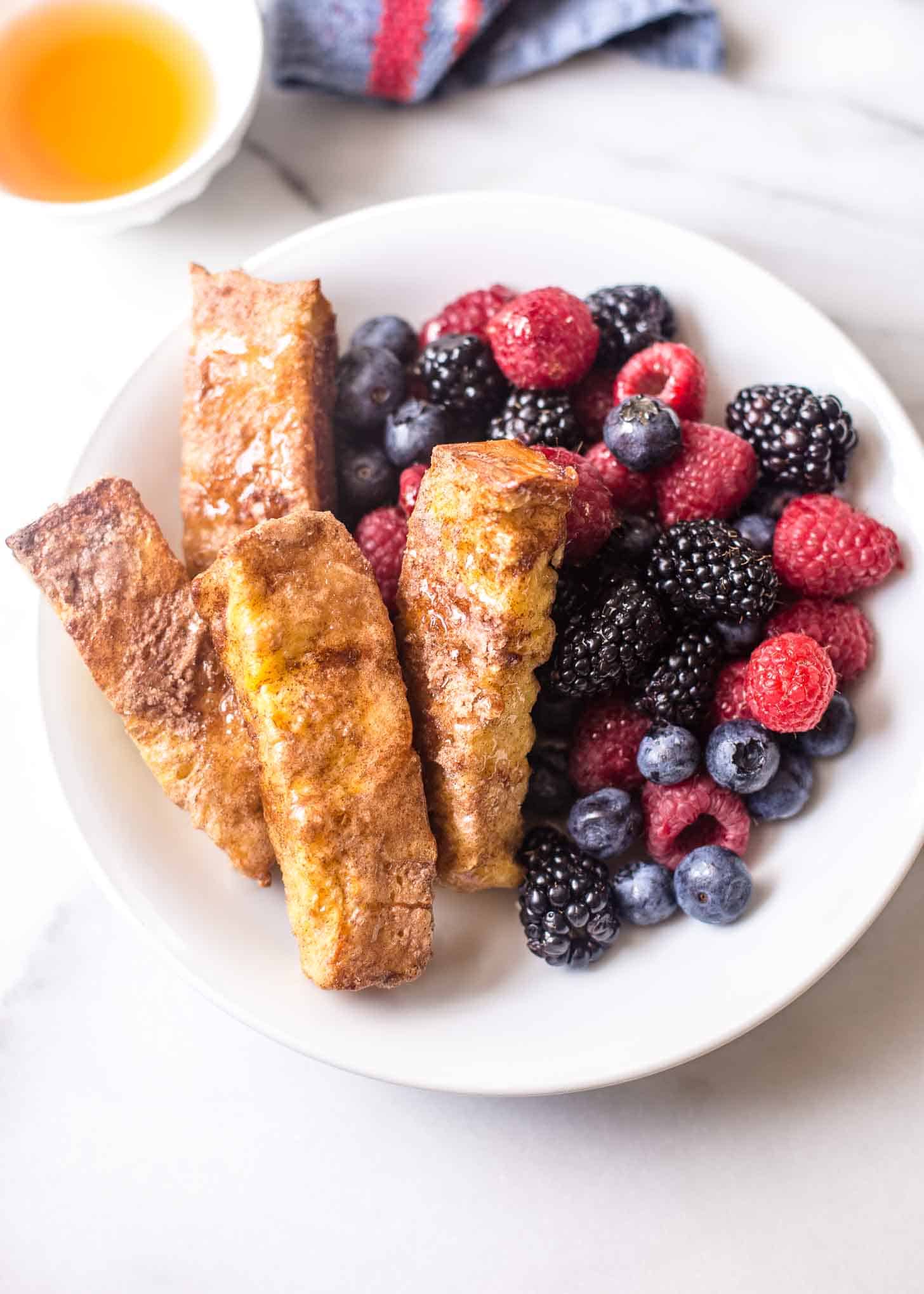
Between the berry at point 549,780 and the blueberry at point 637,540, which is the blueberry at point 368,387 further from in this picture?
the berry at point 549,780

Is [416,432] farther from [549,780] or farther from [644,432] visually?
[549,780]

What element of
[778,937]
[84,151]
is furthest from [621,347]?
[84,151]

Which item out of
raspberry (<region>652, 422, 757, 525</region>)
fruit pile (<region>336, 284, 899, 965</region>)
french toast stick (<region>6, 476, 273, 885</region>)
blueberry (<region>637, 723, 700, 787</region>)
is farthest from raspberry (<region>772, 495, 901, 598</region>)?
french toast stick (<region>6, 476, 273, 885</region>)

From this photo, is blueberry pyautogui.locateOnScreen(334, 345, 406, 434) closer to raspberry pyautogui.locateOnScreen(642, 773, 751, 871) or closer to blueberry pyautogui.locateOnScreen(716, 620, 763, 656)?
blueberry pyautogui.locateOnScreen(716, 620, 763, 656)

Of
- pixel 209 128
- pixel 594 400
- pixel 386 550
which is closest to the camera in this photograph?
pixel 386 550

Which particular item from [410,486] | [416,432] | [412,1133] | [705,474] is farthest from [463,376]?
[412,1133]
